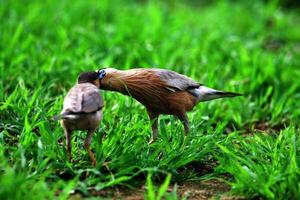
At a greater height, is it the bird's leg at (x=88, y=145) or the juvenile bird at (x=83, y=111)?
the juvenile bird at (x=83, y=111)

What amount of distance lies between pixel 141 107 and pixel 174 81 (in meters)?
1.13

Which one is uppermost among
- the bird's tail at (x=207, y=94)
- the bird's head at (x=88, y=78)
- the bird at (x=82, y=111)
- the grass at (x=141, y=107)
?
the bird's head at (x=88, y=78)

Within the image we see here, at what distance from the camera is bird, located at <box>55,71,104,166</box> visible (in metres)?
3.73

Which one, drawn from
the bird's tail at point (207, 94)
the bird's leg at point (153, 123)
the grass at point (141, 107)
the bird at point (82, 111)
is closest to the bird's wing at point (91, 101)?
the bird at point (82, 111)

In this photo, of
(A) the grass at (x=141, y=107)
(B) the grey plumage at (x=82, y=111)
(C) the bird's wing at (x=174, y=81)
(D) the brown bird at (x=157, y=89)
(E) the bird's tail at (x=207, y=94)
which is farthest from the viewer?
(E) the bird's tail at (x=207, y=94)

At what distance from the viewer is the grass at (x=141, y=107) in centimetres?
390

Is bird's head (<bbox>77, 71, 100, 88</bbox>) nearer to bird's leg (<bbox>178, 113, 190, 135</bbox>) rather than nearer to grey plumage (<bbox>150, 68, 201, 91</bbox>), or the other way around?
grey plumage (<bbox>150, 68, 201, 91</bbox>)

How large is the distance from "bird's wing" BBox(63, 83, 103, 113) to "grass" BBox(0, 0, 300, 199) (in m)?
0.38

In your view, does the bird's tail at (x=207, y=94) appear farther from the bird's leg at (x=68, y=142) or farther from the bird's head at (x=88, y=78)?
the bird's leg at (x=68, y=142)

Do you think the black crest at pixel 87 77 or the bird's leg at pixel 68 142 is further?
the black crest at pixel 87 77

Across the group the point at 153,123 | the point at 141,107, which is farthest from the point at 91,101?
the point at 141,107

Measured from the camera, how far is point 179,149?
4352 millimetres

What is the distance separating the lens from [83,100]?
3830mm

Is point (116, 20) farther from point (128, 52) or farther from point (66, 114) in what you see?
point (66, 114)
